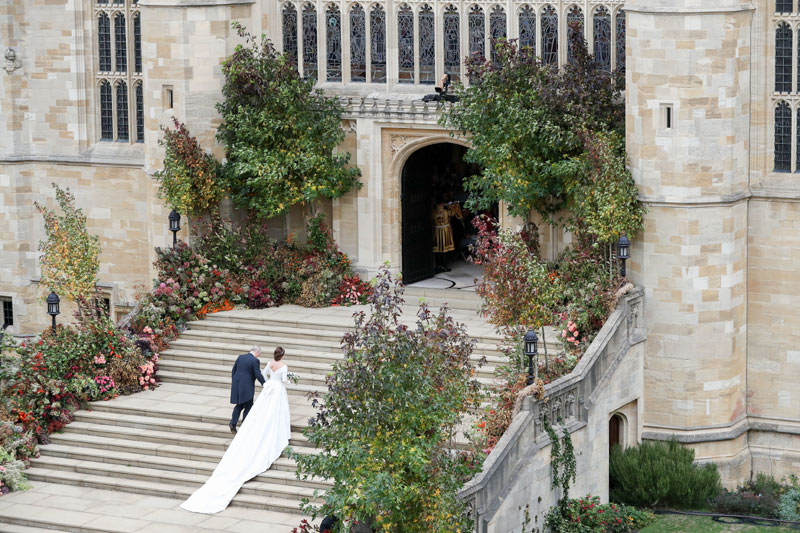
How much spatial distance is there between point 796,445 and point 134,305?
552 inches

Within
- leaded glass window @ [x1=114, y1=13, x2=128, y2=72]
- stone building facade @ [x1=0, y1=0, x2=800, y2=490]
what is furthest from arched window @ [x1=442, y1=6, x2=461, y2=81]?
leaded glass window @ [x1=114, y1=13, x2=128, y2=72]

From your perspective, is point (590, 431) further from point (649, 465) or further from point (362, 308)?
point (362, 308)

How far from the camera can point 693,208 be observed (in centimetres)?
3209

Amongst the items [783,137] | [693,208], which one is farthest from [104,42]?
[783,137]

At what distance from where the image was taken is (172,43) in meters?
36.0

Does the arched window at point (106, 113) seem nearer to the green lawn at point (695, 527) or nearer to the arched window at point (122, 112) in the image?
the arched window at point (122, 112)

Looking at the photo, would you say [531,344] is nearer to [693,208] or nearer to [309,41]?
[693,208]

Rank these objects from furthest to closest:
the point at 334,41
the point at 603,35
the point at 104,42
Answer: the point at 104,42 → the point at 334,41 → the point at 603,35

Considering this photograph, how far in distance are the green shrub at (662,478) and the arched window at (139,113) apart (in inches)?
506

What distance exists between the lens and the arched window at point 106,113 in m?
39.5

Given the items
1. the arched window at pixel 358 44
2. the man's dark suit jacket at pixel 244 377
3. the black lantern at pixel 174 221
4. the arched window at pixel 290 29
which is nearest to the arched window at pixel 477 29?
the arched window at pixel 358 44

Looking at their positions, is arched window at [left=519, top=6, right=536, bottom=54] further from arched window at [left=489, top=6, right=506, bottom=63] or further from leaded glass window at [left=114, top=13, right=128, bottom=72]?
leaded glass window at [left=114, top=13, right=128, bottom=72]

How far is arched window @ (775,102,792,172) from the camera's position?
32781 millimetres

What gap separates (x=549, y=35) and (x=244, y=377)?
893 centimetres
